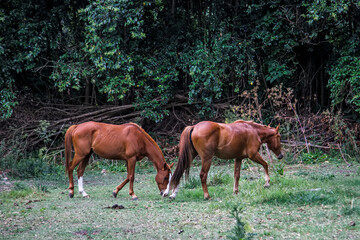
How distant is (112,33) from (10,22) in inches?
147

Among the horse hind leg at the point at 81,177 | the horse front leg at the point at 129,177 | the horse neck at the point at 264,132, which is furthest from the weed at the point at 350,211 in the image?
the horse hind leg at the point at 81,177

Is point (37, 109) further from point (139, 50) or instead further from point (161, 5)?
point (161, 5)

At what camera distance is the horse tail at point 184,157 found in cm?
839

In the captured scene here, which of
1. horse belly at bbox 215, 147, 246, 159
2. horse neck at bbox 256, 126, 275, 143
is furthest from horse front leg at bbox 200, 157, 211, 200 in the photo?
horse neck at bbox 256, 126, 275, 143

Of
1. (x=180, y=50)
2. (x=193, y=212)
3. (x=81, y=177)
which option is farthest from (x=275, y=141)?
(x=180, y=50)

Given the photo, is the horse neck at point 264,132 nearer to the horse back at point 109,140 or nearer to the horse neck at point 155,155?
the horse neck at point 155,155

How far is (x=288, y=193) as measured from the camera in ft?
24.3

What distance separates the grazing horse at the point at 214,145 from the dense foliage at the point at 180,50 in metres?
6.23

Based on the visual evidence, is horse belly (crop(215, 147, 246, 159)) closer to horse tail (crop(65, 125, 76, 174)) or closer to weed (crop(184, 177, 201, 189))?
weed (crop(184, 177, 201, 189))

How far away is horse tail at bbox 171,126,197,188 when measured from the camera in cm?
839

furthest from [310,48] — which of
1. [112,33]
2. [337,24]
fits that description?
[112,33]

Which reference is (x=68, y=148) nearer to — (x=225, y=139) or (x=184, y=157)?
(x=184, y=157)

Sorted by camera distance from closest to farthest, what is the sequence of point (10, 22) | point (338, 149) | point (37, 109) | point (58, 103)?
1. point (338, 149)
2. point (10, 22)
3. point (37, 109)
4. point (58, 103)

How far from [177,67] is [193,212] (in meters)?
9.86
